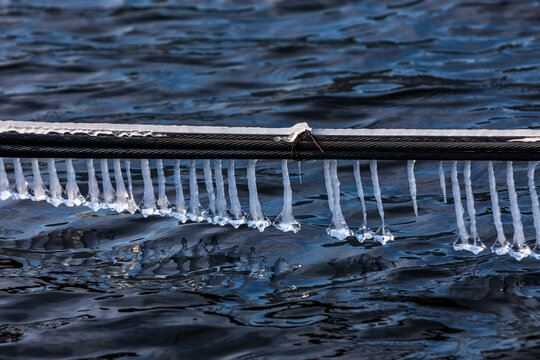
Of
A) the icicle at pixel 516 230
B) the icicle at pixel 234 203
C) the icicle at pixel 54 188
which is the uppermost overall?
the icicle at pixel 54 188

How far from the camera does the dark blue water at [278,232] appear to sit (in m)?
3.12

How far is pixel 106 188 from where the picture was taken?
3.82 meters

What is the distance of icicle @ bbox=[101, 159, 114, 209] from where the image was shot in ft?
12.4

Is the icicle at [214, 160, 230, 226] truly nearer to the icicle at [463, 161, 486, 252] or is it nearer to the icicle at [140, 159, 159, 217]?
the icicle at [140, 159, 159, 217]

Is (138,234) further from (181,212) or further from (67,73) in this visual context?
(67,73)

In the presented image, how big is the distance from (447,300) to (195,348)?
3.78ft

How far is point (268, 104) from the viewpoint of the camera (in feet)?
21.1

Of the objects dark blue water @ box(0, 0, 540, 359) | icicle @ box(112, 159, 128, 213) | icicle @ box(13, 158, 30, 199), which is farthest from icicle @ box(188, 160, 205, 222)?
icicle @ box(13, 158, 30, 199)

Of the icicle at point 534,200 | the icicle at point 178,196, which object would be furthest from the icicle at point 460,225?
the icicle at point 178,196

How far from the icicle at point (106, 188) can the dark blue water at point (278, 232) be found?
27 centimetres

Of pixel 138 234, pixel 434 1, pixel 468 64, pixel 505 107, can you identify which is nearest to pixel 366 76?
pixel 468 64

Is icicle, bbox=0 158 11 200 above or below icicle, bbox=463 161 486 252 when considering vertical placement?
above

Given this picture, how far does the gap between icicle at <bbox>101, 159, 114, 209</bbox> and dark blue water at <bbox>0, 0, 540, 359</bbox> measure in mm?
274

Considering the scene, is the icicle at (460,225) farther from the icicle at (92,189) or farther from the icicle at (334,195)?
the icicle at (92,189)
